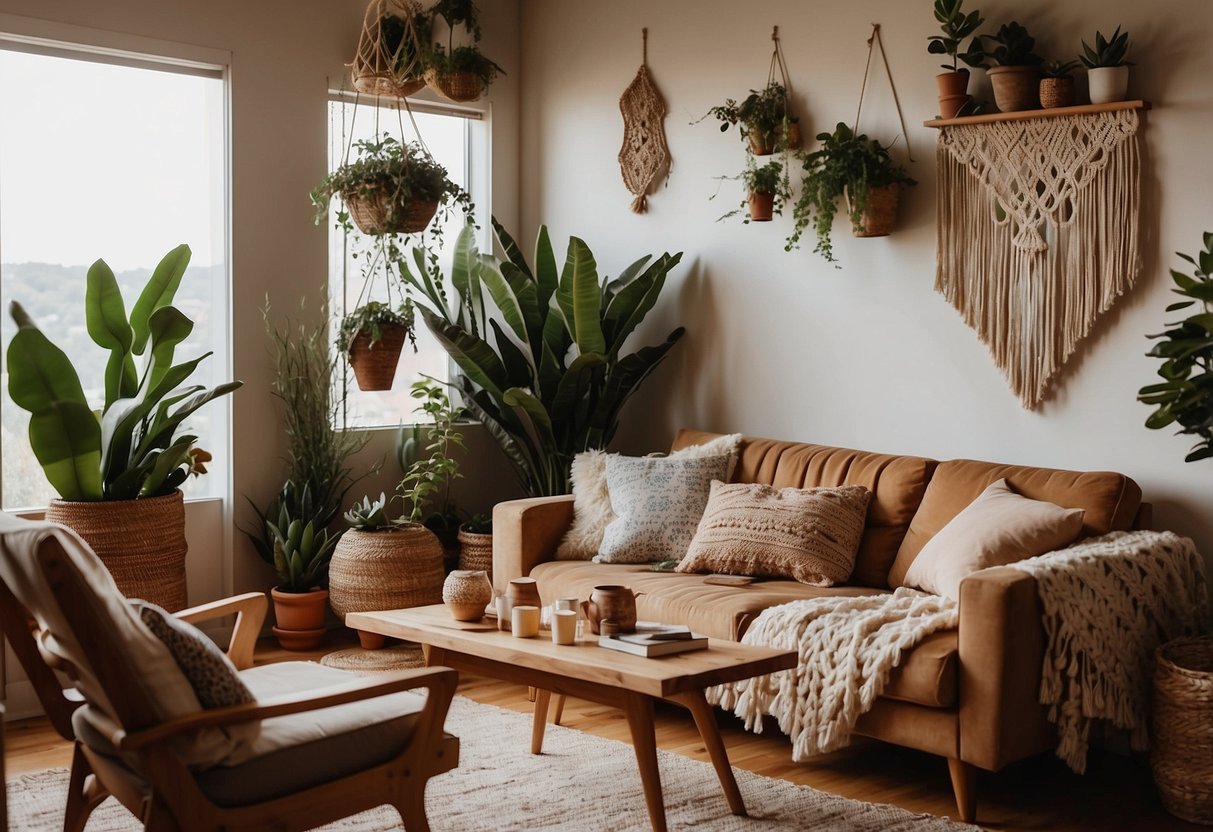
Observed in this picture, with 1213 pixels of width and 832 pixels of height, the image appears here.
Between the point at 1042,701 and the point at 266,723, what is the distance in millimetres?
1935

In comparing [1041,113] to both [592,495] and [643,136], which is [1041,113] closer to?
[643,136]

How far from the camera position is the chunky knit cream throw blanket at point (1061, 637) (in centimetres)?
329

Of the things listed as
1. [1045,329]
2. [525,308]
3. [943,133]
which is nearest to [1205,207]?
[1045,329]

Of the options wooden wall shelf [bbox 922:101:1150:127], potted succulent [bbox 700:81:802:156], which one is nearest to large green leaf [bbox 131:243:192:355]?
potted succulent [bbox 700:81:802:156]

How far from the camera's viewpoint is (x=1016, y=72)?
4020 mm

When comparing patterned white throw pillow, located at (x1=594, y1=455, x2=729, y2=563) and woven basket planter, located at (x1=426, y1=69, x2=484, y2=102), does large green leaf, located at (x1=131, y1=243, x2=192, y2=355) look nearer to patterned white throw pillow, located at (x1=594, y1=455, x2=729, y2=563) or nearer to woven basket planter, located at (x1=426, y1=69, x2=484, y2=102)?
woven basket planter, located at (x1=426, y1=69, x2=484, y2=102)

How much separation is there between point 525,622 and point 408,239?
2.56 m

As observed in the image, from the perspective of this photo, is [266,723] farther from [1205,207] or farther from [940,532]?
[1205,207]

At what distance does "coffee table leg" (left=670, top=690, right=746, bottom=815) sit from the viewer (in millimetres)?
3199

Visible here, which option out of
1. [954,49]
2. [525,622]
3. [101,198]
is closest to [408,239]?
[101,198]

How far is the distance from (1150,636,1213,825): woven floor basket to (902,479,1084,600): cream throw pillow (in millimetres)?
428

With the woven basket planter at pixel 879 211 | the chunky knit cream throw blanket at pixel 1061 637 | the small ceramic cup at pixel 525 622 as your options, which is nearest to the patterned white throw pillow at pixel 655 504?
the chunky knit cream throw blanket at pixel 1061 637

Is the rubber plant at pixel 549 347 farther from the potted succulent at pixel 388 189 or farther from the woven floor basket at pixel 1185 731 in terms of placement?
the woven floor basket at pixel 1185 731

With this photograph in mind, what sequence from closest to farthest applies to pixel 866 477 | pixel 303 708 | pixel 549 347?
pixel 303 708
pixel 866 477
pixel 549 347
